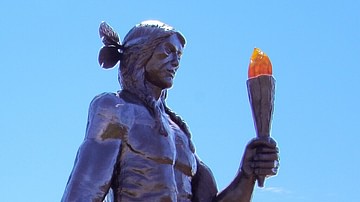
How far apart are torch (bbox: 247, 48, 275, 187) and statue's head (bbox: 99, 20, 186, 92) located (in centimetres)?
63

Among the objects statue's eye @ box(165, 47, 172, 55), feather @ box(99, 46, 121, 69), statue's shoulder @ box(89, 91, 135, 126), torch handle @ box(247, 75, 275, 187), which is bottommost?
statue's shoulder @ box(89, 91, 135, 126)

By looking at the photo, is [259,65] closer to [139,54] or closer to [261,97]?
[261,97]

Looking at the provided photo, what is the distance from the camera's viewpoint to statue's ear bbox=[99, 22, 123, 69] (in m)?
7.16

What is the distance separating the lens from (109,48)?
7.18 metres

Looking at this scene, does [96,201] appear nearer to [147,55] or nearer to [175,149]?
[175,149]

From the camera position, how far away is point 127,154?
22.0 feet

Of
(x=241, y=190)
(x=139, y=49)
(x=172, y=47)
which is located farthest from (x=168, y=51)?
(x=241, y=190)

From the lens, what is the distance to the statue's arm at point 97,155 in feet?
21.1

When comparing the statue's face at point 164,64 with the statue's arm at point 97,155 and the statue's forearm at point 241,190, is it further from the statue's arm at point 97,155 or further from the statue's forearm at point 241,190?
the statue's forearm at point 241,190

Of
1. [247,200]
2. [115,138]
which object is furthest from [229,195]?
[115,138]

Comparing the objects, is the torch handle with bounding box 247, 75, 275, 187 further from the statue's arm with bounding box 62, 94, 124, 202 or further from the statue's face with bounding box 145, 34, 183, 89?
the statue's arm with bounding box 62, 94, 124, 202

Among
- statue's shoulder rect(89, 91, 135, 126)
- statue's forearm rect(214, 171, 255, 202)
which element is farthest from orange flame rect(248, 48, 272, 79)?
statue's shoulder rect(89, 91, 135, 126)

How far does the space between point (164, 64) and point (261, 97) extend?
0.76m

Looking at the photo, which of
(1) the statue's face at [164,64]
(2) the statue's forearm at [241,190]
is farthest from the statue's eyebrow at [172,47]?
(2) the statue's forearm at [241,190]
